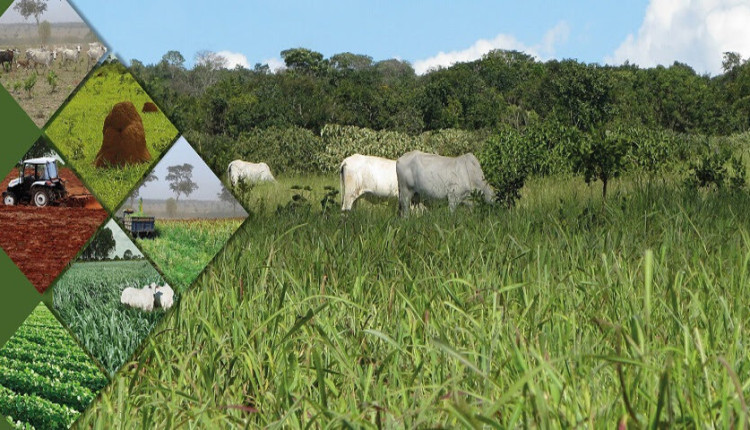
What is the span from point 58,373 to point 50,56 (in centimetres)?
103

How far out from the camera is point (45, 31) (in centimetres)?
266

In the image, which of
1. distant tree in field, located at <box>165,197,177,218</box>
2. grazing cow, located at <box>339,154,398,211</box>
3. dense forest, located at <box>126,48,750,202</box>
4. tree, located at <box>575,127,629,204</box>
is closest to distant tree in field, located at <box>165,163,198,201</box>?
distant tree in field, located at <box>165,197,177,218</box>

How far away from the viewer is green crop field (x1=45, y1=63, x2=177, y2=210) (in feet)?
8.10

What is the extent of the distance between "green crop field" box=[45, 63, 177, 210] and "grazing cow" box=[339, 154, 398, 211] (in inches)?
388

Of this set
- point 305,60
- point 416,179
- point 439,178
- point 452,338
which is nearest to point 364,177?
point 416,179

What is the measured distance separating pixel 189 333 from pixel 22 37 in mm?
1132

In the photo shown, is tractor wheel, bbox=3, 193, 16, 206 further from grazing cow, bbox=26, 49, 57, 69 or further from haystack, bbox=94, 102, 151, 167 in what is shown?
grazing cow, bbox=26, 49, 57, 69

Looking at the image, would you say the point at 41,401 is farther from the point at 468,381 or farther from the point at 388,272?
the point at 388,272

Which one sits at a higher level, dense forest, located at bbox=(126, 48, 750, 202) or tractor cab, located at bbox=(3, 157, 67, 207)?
dense forest, located at bbox=(126, 48, 750, 202)

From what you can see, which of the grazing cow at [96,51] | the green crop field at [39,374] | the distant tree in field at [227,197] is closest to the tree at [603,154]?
the distant tree in field at [227,197]

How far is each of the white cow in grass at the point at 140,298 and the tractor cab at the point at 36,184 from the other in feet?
1.17

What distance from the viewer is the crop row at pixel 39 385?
2.42 meters

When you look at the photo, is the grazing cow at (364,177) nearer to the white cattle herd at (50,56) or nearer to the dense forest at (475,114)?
the dense forest at (475,114)

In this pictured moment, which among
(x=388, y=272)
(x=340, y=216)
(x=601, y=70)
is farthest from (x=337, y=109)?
(x=388, y=272)
